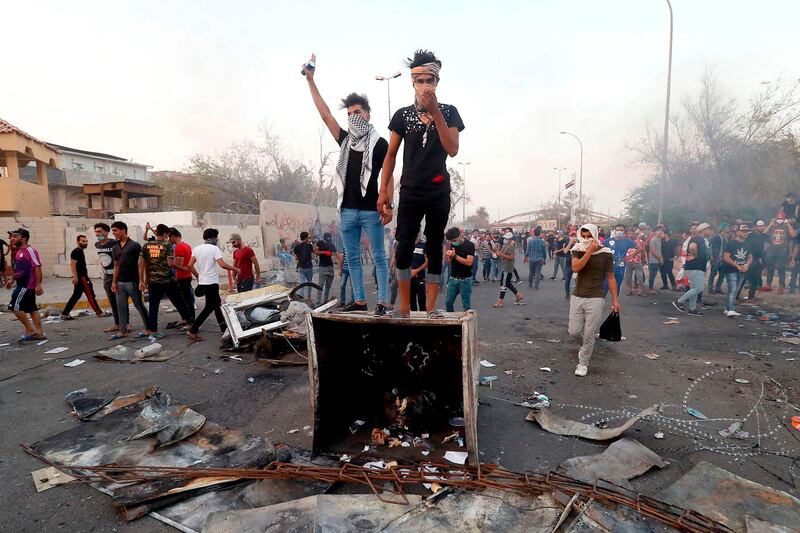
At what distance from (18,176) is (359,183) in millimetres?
22029

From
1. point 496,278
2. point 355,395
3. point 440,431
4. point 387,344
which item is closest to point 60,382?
point 355,395

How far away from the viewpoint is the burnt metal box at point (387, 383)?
312cm

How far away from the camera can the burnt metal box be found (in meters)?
3.12

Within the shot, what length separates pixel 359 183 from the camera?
391 cm

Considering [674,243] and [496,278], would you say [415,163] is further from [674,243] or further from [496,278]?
[496,278]

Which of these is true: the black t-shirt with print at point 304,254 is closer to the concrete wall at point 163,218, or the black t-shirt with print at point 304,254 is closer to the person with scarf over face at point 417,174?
the person with scarf over face at point 417,174

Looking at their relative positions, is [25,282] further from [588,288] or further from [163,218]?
[163,218]

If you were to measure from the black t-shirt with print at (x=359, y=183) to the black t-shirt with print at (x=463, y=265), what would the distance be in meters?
3.24

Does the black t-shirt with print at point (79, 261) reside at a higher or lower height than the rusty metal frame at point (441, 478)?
higher

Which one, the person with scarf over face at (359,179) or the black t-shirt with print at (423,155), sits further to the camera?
the person with scarf over face at (359,179)

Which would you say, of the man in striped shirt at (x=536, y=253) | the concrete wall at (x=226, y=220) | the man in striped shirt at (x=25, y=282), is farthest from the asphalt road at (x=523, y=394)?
the concrete wall at (x=226, y=220)

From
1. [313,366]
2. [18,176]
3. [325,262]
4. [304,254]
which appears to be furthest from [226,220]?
[313,366]

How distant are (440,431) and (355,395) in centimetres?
81

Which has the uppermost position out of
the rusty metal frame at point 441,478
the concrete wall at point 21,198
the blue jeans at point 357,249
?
the concrete wall at point 21,198
